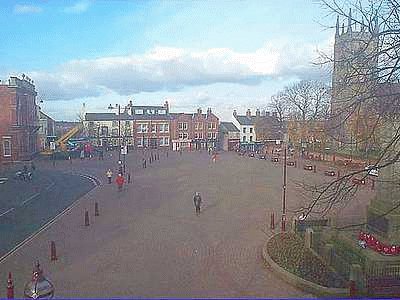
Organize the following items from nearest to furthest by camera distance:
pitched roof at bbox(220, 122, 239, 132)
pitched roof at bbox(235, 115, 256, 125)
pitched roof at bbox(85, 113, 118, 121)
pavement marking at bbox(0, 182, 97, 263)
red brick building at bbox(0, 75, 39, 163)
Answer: pavement marking at bbox(0, 182, 97, 263), red brick building at bbox(0, 75, 39, 163), pitched roof at bbox(85, 113, 118, 121), pitched roof at bbox(220, 122, 239, 132), pitched roof at bbox(235, 115, 256, 125)

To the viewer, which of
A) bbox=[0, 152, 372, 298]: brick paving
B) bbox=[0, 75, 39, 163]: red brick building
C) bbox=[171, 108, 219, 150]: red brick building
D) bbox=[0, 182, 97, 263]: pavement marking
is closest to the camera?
bbox=[0, 152, 372, 298]: brick paving

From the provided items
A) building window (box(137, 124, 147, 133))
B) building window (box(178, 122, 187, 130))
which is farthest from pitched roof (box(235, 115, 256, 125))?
building window (box(137, 124, 147, 133))

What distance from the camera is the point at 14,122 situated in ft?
164

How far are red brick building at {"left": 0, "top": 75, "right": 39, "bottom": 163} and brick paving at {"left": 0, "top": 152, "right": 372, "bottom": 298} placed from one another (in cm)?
2551

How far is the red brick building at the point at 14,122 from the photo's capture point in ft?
163

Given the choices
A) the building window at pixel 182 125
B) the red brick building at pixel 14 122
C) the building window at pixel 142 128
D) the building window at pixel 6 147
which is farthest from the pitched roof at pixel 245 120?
the building window at pixel 6 147

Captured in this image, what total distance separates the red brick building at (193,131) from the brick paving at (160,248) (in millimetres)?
60212

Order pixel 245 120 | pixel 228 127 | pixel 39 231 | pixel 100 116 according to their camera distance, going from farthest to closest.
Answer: pixel 245 120 → pixel 228 127 → pixel 100 116 → pixel 39 231

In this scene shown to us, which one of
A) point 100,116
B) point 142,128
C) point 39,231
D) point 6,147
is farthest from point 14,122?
point 100,116

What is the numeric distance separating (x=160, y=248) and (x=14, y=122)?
133ft

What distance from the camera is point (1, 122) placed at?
163ft

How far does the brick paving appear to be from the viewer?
12.0 m

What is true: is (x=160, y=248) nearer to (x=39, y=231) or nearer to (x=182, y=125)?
(x=39, y=231)

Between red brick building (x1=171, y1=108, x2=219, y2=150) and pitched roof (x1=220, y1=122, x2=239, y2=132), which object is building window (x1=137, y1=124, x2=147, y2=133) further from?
pitched roof (x1=220, y1=122, x2=239, y2=132)
